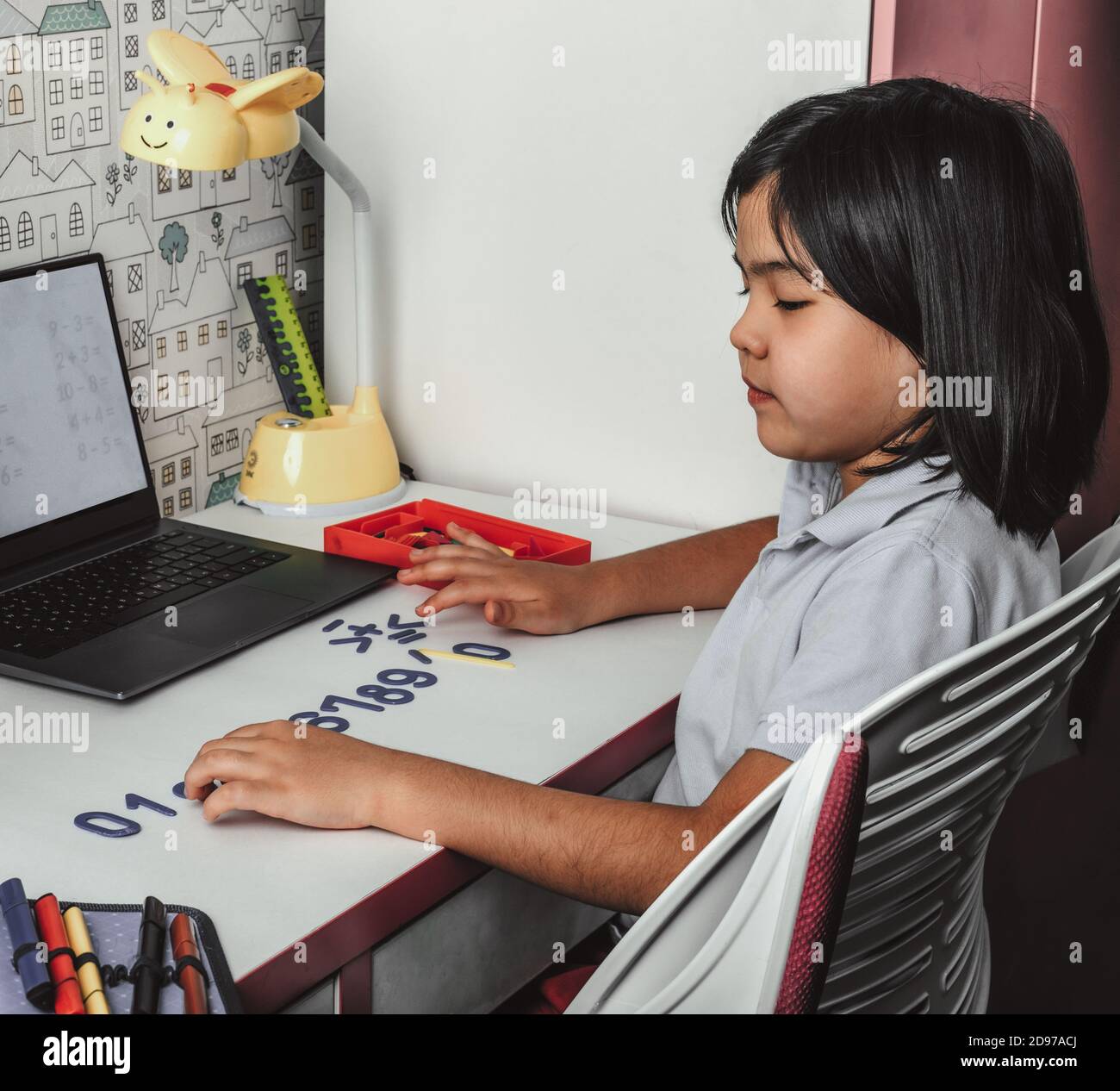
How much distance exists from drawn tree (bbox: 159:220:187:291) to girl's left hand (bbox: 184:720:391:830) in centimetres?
67

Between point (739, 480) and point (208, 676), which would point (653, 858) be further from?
point (739, 480)

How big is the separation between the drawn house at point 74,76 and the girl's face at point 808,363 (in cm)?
65

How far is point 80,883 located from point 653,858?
335mm

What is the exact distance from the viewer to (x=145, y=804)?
85 centimetres

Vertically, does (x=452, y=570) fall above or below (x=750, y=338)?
below

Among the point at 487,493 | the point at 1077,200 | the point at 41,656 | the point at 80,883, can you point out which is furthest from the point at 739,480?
the point at 80,883

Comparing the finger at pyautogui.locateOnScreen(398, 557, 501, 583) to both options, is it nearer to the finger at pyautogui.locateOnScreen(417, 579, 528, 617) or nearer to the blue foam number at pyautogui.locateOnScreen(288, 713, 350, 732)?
the finger at pyautogui.locateOnScreen(417, 579, 528, 617)

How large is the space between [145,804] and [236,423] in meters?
0.74

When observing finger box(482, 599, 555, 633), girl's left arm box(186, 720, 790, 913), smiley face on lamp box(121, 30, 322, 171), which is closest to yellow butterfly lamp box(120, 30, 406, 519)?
smiley face on lamp box(121, 30, 322, 171)

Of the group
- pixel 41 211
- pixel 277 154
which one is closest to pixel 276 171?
pixel 277 154

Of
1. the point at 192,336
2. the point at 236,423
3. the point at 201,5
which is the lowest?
the point at 236,423

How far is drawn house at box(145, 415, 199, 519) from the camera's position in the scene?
4.63 feet

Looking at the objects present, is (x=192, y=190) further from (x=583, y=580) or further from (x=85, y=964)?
(x=85, y=964)

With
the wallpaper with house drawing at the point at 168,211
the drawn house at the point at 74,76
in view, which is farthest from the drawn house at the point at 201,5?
the drawn house at the point at 74,76
